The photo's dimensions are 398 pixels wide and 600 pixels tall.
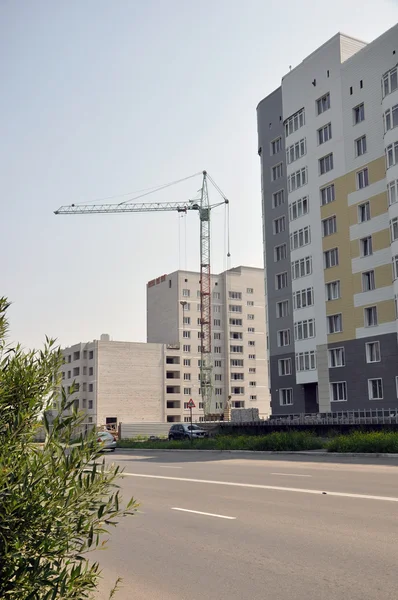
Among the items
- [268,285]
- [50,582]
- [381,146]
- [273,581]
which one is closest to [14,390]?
[50,582]

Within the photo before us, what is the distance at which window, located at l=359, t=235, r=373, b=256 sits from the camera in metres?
44.0

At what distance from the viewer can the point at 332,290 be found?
47031mm

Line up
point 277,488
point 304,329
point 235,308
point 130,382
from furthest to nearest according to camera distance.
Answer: point 235,308 < point 130,382 < point 304,329 < point 277,488

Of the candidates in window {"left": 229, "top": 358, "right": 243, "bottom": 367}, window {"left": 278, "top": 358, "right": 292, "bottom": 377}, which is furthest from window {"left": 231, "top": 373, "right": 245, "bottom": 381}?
window {"left": 278, "top": 358, "right": 292, "bottom": 377}

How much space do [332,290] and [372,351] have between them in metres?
6.12

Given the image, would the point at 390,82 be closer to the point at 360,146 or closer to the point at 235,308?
the point at 360,146

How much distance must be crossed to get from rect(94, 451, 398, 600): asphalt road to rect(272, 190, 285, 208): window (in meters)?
41.5

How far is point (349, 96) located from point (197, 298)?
8631 centimetres

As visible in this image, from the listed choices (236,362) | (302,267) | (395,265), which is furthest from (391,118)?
(236,362)

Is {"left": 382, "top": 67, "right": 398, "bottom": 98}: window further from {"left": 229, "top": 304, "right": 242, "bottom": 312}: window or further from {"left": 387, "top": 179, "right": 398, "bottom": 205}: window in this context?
{"left": 229, "top": 304, "right": 242, "bottom": 312}: window

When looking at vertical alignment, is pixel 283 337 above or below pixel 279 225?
Answer: below

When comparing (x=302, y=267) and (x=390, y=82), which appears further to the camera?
(x=302, y=267)

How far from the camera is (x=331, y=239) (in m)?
47.3

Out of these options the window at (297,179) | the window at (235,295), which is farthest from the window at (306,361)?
the window at (235,295)
